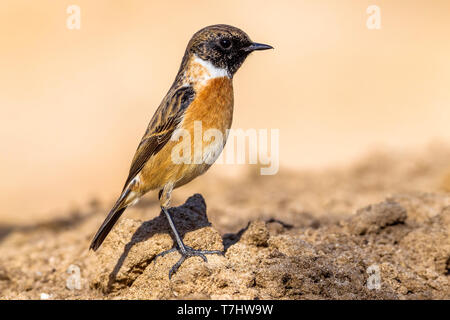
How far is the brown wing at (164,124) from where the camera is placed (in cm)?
616

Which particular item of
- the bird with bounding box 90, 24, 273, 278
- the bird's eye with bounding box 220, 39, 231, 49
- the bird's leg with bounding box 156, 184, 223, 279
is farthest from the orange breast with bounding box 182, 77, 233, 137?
the bird's leg with bounding box 156, 184, 223, 279

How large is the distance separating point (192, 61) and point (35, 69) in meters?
12.9

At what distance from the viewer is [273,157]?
14.4m

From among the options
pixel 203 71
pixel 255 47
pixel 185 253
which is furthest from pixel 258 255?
pixel 255 47

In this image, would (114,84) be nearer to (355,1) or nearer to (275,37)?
(275,37)

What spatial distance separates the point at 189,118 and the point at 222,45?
88cm

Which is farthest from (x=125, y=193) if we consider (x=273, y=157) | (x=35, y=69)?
(x=35, y=69)

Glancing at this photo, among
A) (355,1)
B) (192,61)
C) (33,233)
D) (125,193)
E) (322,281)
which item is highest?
(355,1)

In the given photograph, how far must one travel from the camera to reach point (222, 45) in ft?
21.0

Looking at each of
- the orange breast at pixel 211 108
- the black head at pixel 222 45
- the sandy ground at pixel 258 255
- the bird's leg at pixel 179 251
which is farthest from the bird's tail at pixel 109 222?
the black head at pixel 222 45

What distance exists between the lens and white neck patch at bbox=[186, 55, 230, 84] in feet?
20.7

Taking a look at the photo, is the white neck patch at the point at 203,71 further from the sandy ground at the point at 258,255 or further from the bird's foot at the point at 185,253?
the bird's foot at the point at 185,253

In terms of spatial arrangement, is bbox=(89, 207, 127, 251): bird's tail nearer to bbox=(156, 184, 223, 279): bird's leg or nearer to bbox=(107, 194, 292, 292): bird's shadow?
bbox=(107, 194, 292, 292): bird's shadow

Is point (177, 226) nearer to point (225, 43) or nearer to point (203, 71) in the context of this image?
point (203, 71)
